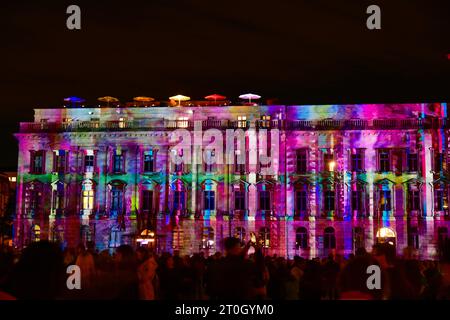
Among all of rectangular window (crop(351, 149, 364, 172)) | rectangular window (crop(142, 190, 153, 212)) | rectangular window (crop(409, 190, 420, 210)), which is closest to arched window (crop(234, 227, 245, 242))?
rectangular window (crop(142, 190, 153, 212))

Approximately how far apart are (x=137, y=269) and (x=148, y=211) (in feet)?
157

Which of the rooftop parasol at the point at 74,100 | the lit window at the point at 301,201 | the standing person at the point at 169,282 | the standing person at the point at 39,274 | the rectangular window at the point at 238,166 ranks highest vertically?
the rooftop parasol at the point at 74,100

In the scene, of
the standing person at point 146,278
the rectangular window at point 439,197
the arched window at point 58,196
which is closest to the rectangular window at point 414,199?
the rectangular window at point 439,197

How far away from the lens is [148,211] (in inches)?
2434

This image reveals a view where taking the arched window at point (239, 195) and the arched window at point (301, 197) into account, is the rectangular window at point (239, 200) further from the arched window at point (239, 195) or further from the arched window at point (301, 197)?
the arched window at point (301, 197)

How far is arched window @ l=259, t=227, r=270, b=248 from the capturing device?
2362 inches

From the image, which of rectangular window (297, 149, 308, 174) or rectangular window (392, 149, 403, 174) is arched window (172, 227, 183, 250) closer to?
rectangular window (297, 149, 308, 174)

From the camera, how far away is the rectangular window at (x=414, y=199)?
5991 cm

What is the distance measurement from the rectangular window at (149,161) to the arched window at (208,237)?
7017mm

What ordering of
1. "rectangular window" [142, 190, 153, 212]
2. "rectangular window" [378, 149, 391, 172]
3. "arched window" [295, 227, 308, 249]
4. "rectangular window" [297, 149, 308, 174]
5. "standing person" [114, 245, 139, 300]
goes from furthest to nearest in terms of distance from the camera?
"rectangular window" [142, 190, 153, 212]
"rectangular window" [297, 149, 308, 174]
"rectangular window" [378, 149, 391, 172]
"arched window" [295, 227, 308, 249]
"standing person" [114, 245, 139, 300]

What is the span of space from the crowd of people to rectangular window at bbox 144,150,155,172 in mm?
40460

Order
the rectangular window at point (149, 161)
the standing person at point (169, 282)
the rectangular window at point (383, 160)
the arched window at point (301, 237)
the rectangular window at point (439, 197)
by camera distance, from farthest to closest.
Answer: the rectangular window at point (149, 161)
the rectangular window at point (383, 160)
the arched window at point (301, 237)
the rectangular window at point (439, 197)
the standing person at point (169, 282)

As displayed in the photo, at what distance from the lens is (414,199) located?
60.2 meters
